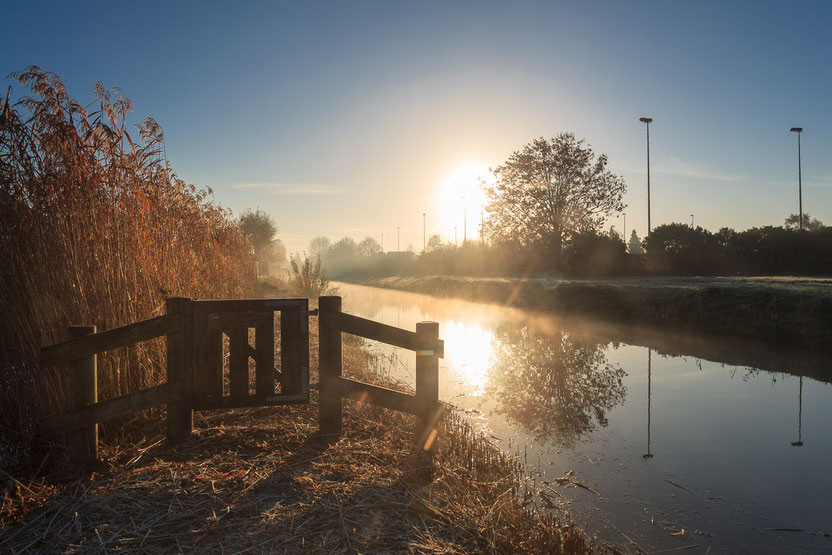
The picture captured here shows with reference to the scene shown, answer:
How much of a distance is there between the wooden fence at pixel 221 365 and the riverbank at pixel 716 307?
11676 millimetres

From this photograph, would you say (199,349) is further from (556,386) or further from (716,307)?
(716,307)

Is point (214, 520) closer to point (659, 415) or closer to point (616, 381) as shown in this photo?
point (659, 415)

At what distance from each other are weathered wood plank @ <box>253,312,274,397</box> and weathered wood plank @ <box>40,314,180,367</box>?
0.87 metres

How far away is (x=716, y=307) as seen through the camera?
47.0ft

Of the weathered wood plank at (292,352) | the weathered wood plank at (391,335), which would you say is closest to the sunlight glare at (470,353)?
the weathered wood plank at (391,335)

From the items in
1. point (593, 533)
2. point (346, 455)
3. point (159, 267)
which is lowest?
point (593, 533)

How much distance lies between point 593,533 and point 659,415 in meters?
3.87

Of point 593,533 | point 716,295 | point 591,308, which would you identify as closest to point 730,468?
point 593,533

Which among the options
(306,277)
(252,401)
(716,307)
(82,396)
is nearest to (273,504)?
(252,401)

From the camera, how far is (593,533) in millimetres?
4121

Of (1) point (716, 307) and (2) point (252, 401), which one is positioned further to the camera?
(1) point (716, 307)

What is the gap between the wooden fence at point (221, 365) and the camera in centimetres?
407

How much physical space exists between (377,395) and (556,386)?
5.36m

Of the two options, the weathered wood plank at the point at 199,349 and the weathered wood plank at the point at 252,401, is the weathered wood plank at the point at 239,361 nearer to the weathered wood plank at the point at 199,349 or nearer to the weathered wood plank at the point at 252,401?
the weathered wood plank at the point at 252,401
